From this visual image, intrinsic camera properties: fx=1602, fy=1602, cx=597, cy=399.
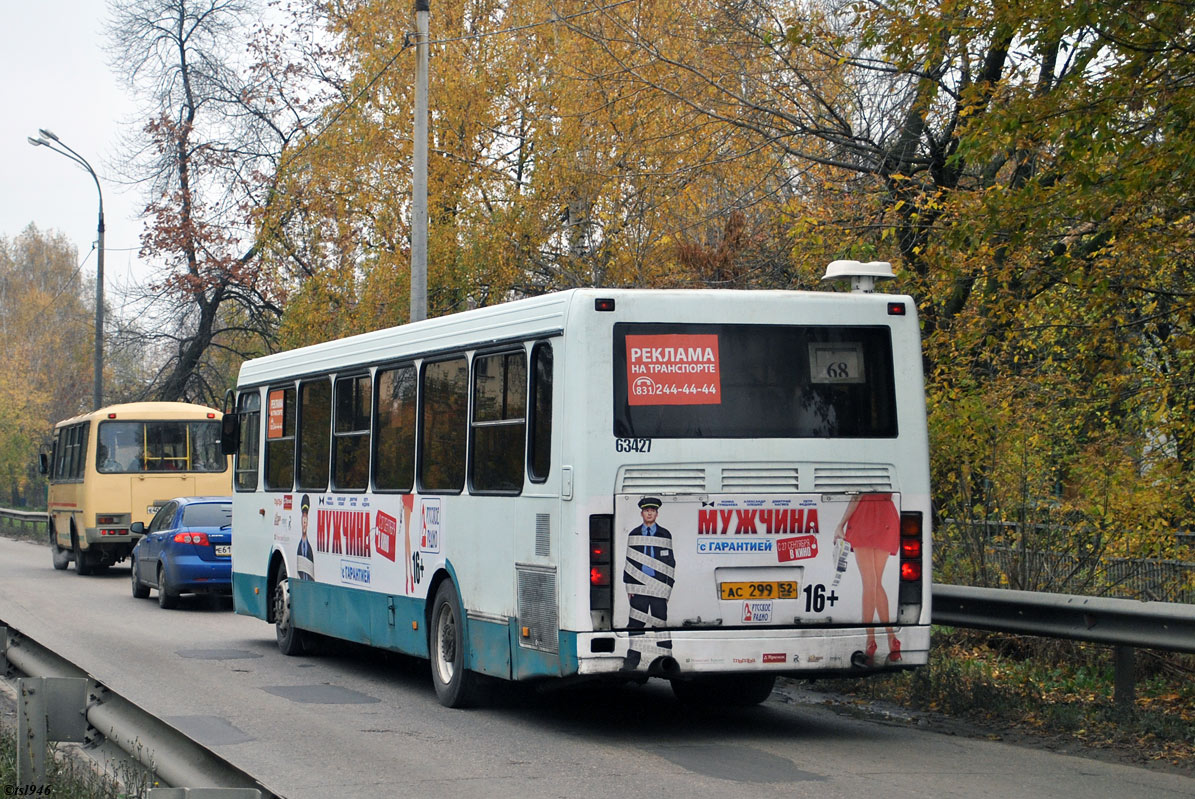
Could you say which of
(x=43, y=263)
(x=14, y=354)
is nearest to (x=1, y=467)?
(x=14, y=354)

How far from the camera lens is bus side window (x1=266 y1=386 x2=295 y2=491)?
15430 millimetres

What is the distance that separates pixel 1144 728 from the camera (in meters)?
9.55

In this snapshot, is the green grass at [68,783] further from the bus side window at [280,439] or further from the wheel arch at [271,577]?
the wheel arch at [271,577]

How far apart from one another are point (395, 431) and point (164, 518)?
→ 11765 mm

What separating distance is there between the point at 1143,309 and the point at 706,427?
634 centimetres

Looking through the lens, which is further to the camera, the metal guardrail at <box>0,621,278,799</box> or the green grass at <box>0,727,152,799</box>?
the green grass at <box>0,727,152,799</box>

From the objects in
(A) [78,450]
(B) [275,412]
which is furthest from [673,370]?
(A) [78,450]

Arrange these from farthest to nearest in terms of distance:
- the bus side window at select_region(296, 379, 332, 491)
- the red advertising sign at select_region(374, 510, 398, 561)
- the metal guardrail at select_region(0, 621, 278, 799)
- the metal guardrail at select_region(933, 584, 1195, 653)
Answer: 1. the bus side window at select_region(296, 379, 332, 491)
2. the red advertising sign at select_region(374, 510, 398, 561)
3. the metal guardrail at select_region(933, 584, 1195, 653)
4. the metal guardrail at select_region(0, 621, 278, 799)

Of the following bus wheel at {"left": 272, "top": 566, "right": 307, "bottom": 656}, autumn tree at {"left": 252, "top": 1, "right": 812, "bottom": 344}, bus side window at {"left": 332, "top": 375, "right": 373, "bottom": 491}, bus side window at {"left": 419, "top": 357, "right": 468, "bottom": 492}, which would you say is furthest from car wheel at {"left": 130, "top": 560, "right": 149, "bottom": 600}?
bus side window at {"left": 419, "top": 357, "right": 468, "bottom": 492}

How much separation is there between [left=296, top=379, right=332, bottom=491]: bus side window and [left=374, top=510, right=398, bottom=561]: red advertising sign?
1495 millimetres

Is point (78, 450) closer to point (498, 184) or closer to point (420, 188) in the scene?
point (498, 184)

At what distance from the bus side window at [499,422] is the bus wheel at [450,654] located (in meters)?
0.96

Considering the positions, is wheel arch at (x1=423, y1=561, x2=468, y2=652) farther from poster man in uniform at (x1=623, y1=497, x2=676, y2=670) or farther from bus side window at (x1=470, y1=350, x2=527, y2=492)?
poster man in uniform at (x1=623, y1=497, x2=676, y2=670)

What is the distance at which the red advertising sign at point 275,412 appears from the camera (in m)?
15.7
